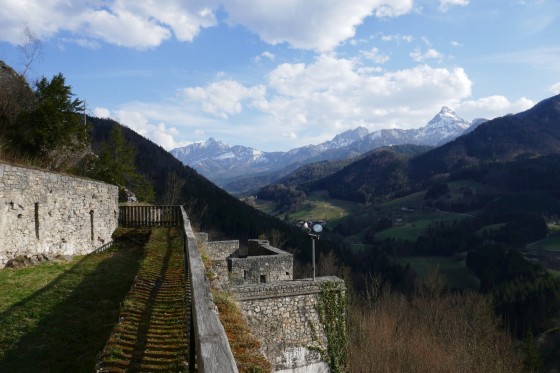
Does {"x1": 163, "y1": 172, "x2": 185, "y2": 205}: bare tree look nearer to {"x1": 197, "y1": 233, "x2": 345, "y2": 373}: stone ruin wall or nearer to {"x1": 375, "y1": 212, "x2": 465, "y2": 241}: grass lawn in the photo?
{"x1": 197, "y1": 233, "x2": 345, "y2": 373}: stone ruin wall

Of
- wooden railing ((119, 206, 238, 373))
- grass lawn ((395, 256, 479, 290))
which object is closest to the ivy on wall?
wooden railing ((119, 206, 238, 373))

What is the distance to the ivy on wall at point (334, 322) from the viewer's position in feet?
55.7

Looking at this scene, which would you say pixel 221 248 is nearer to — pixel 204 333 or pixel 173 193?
pixel 204 333

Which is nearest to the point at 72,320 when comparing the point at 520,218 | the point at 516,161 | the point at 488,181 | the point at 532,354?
the point at 532,354

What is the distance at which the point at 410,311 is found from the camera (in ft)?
141

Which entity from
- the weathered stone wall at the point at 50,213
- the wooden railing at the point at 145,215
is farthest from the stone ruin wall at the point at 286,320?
the wooden railing at the point at 145,215

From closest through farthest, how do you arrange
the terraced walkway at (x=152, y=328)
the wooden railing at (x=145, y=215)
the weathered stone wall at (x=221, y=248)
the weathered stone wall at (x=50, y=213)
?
1. the terraced walkway at (x=152, y=328)
2. the weathered stone wall at (x=50, y=213)
3. the wooden railing at (x=145, y=215)
4. the weathered stone wall at (x=221, y=248)

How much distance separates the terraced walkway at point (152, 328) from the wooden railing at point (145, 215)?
39.9 ft

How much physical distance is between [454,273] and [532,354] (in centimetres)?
6694

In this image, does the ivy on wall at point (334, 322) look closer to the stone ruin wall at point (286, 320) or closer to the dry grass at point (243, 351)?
the stone ruin wall at point (286, 320)

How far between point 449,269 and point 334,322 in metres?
93.5

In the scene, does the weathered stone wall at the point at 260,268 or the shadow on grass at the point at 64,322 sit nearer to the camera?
the shadow on grass at the point at 64,322

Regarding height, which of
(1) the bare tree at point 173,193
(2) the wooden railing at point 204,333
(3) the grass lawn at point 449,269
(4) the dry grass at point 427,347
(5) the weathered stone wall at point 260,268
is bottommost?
(3) the grass lawn at point 449,269

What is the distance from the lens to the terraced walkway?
5184 mm
